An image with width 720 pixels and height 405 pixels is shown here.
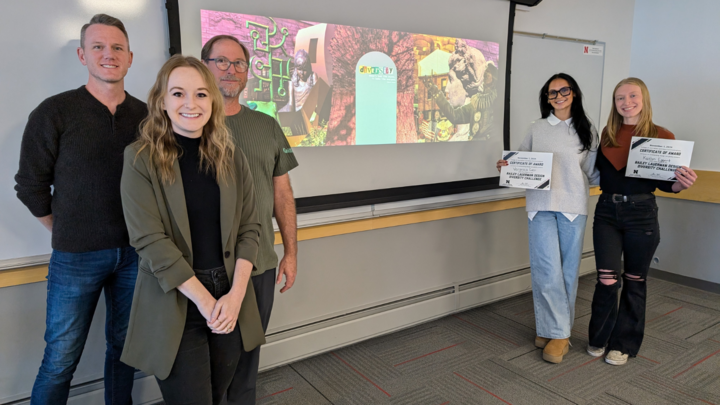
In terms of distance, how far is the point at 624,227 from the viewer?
2.64 m

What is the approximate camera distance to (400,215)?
3062 mm

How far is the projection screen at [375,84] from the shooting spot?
7.93 feet

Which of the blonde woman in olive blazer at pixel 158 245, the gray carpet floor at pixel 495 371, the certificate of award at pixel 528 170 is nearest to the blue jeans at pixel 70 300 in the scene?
the blonde woman in olive blazer at pixel 158 245

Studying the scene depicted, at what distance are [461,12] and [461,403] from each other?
239 cm

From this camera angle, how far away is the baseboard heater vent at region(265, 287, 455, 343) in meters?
2.69

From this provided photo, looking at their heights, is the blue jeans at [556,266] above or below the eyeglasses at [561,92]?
below

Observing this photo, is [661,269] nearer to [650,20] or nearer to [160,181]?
[650,20]

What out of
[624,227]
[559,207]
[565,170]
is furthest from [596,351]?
[565,170]

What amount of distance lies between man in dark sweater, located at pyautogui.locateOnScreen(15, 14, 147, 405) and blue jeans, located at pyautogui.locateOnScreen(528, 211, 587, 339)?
2205 mm

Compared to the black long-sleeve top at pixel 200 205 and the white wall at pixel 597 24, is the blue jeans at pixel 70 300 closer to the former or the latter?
the black long-sleeve top at pixel 200 205

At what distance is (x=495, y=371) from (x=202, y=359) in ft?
5.97

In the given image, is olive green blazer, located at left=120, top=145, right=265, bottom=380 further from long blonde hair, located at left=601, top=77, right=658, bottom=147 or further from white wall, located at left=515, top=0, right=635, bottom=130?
white wall, located at left=515, top=0, right=635, bottom=130

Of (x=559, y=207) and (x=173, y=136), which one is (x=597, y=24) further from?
(x=173, y=136)

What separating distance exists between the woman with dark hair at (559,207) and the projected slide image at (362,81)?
0.56 m
